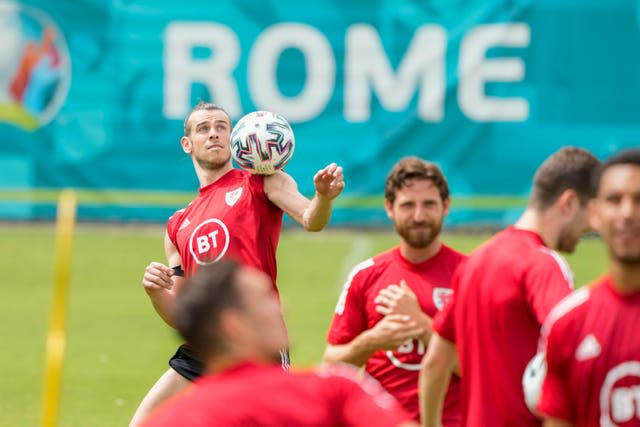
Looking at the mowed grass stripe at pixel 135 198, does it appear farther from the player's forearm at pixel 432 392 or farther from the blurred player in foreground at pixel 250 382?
the blurred player in foreground at pixel 250 382

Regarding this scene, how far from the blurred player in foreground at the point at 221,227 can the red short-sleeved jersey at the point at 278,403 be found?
11.9 feet

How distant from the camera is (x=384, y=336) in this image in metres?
6.55

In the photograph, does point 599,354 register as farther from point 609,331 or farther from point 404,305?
point 404,305

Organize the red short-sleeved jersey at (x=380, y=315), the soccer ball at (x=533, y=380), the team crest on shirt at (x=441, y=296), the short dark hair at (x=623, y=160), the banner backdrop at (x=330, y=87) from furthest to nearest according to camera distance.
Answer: the banner backdrop at (x=330, y=87)
the team crest on shirt at (x=441, y=296)
the red short-sleeved jersey at (x=380, y=315)
the soccer ball at (x=533, y=380)
the short dark hair at (x=623, y=160)

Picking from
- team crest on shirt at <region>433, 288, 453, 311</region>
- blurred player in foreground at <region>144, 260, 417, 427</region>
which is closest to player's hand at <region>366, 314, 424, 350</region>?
team crest on shirt at <region>433, 288, 453, 311</region>

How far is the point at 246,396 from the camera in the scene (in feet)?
11.8

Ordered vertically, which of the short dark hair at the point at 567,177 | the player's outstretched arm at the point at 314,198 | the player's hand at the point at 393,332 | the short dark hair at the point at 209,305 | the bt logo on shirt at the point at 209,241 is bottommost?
the short dark hair at the point at 209,305

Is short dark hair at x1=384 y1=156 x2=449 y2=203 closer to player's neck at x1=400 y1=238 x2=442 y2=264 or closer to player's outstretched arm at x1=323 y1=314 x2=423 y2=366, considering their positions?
player's neck at x1=400 y1=238 x2=442 y2=264

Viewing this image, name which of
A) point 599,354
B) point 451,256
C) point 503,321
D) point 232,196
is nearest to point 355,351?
point 451,256

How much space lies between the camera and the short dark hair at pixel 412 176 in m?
7.21

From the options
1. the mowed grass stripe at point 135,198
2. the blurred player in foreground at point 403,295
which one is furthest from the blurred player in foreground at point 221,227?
the mowed grass stripe at point 135,198

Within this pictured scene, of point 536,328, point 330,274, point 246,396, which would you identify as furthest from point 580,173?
point 330,274

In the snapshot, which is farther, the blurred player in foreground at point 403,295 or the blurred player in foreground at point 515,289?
the blurred player in foreground at point 403,295

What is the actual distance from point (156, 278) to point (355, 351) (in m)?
1.44
